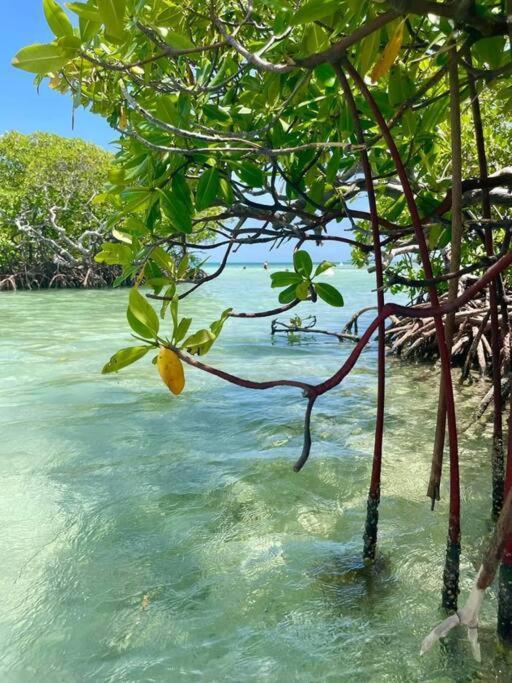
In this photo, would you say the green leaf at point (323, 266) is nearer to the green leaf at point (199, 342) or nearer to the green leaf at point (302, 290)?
the green leaf at point (302, 290)

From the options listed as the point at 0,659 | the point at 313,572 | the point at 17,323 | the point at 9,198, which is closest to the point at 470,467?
the point at 313,572

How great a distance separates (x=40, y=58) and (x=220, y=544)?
1.69 metres

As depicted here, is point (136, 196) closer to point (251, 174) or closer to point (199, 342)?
point (251, 174)

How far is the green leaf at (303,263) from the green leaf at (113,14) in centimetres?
72

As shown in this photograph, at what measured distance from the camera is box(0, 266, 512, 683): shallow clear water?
1539 mm

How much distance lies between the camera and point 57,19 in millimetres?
1143

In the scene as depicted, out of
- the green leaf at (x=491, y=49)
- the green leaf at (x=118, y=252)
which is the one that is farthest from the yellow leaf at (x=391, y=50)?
the green leaf at (x=118, y=252)

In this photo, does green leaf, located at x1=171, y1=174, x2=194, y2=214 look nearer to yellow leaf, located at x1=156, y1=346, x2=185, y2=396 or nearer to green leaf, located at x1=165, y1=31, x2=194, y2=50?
green leaf, located at x1=165, y1=31, x2=194, y2=50

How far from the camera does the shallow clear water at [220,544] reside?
1.54m

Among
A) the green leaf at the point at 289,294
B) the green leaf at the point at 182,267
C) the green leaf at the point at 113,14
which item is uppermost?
the green leaf at the point at 113,14

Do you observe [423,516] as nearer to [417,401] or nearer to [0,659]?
[0,659]

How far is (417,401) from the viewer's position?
14.9ft

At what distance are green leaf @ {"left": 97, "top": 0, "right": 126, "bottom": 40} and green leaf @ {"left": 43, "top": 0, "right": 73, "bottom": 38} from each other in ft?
0.48

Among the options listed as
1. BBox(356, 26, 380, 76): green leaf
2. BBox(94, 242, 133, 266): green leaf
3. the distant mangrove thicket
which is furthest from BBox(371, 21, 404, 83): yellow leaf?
the distant mangrove thicket
